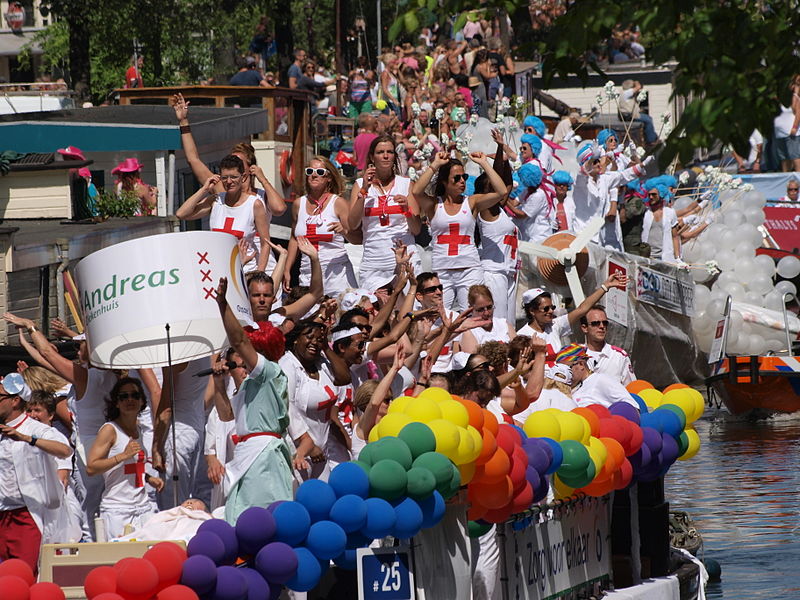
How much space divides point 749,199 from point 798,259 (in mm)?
1772

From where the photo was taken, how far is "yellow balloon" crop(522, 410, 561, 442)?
988 centimetres

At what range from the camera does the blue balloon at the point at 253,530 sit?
743 centimetres

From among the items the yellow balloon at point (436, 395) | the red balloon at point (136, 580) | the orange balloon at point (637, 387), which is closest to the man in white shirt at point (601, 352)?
the orange balloon at point (637, 387)

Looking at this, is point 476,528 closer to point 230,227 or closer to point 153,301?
point 153,301

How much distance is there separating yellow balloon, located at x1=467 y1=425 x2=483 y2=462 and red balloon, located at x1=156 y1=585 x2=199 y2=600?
2230mm

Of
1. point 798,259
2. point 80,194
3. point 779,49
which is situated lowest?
point 798,259

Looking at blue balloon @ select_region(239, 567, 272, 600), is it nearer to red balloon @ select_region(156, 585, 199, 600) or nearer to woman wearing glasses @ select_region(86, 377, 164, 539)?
red balloon @ select_region(156, 585, 199, 600)

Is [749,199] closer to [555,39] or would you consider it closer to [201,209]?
[201,209]

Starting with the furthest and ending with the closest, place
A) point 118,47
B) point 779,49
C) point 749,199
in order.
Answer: point 118,47, point 749,199, point 779,49

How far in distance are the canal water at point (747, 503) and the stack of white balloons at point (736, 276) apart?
2006 mm

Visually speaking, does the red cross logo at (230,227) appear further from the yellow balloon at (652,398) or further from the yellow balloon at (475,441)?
the yellow balloon at (475,441)

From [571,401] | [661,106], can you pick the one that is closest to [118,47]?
[661,106]

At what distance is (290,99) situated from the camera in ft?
82.1

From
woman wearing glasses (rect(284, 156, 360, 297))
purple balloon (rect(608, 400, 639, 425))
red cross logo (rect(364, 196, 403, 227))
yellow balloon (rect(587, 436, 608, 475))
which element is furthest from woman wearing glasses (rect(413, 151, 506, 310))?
yellow balloon (rect(587, 436, 608, 475))
